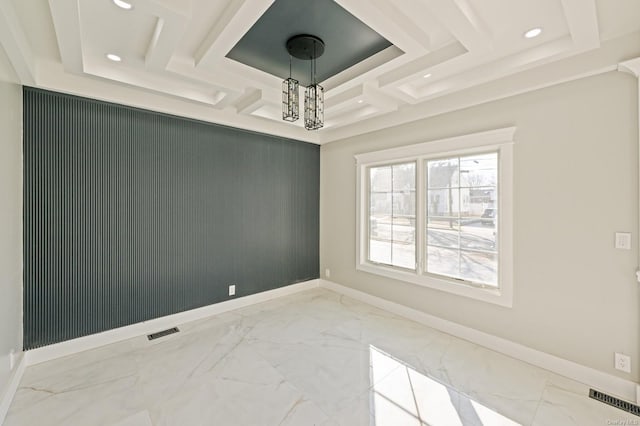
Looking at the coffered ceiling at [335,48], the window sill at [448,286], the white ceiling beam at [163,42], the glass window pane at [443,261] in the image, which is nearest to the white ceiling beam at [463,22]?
the coffered ceiling at [335,48]

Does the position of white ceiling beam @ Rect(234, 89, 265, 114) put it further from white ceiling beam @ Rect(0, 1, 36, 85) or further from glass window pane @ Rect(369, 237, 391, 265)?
glass window pane @ Rect(369, 237, 391, 265)

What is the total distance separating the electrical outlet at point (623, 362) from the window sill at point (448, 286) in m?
0.76

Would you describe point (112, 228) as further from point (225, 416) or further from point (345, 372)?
point (345, 372)

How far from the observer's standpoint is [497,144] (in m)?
2.89

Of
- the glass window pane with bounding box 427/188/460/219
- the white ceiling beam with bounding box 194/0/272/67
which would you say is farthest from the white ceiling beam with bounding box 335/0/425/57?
the glass window pane with bounding box 427/188/460/219

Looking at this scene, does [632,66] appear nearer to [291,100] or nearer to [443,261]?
[443,261]

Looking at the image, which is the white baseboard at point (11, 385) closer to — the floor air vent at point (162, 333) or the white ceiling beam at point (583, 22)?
the floor air vent at point (162, 333)

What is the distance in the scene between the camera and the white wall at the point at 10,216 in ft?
6.72

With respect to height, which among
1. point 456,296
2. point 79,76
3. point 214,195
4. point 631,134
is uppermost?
point 79,76

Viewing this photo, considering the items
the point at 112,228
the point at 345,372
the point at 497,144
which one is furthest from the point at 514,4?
the point at 112,228

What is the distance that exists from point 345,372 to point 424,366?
73cm

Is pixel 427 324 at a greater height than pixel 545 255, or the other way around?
pixel 545 255

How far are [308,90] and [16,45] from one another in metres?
2.08

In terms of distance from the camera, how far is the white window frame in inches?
111
